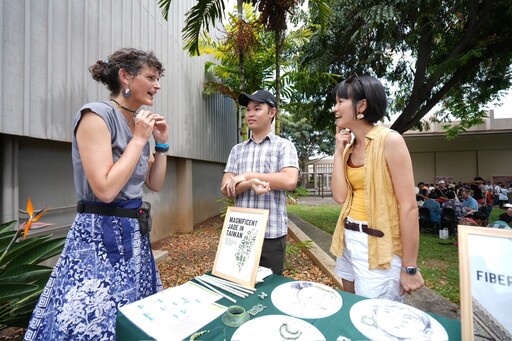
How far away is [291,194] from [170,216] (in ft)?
9.88

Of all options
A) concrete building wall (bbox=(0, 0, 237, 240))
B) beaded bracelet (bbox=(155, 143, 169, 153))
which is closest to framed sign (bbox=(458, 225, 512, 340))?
beaded bracelet (bbox=(155, 143, 169, 153))

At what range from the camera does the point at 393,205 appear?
1462mm

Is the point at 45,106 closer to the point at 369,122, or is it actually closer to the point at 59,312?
the point at 59,312

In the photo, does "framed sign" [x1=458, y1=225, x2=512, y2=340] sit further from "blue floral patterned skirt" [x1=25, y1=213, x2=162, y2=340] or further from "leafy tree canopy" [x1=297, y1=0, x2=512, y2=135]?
Answer: "leafy tree canopy" [x1=297, y1=0, x2=512, y2=135]

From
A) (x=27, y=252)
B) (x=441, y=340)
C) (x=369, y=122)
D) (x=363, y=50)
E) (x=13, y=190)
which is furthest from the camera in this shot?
(x=363, y=50)

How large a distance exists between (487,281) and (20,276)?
2.41 m

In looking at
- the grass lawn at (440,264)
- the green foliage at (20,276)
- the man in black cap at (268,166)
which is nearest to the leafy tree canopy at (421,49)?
the grass lawn at (440,264)

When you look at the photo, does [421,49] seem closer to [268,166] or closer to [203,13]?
[203,13]

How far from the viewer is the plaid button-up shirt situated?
1.88 meters

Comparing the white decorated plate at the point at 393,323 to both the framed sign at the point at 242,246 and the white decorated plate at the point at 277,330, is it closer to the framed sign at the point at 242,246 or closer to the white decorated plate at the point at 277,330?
the white decorated plate at the point at 277,330

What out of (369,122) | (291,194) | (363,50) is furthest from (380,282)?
(363,50)

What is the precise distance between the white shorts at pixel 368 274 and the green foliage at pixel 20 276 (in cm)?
184

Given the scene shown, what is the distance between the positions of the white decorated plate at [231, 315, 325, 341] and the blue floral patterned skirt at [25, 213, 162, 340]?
2.20 feet

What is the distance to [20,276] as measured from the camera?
5.52 ft
